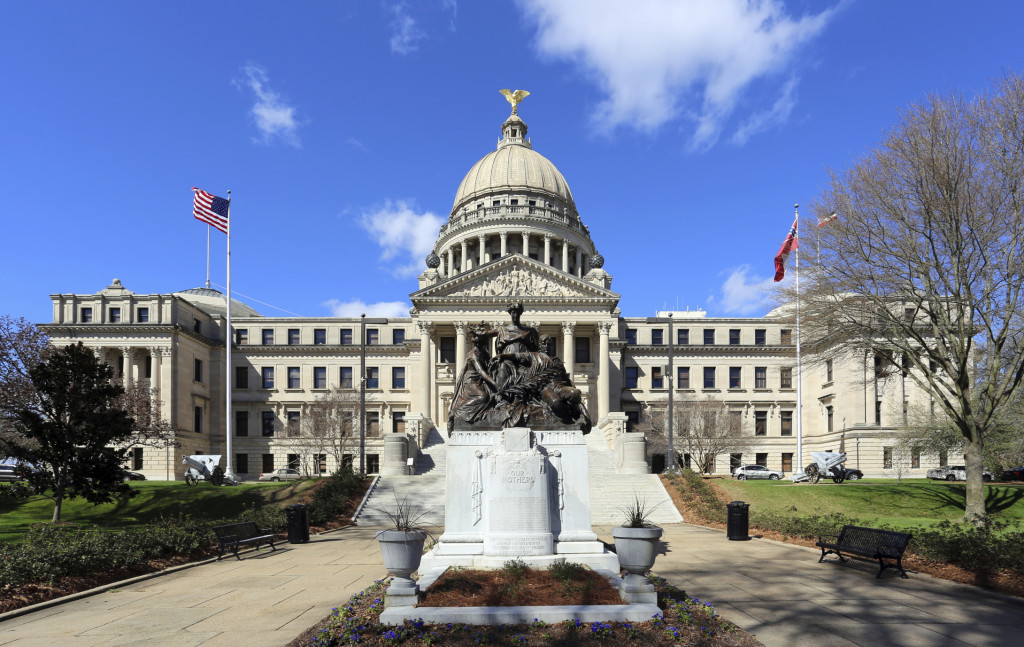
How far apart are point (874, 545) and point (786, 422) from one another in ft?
206

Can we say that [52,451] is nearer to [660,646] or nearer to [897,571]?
[660,646]

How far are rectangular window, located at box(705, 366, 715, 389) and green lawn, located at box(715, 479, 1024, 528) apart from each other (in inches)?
1572

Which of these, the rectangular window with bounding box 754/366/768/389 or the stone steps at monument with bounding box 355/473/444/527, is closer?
the stone steps at monument with bounding box 355/473/444/527

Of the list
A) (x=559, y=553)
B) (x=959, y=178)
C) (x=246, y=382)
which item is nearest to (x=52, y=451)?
(x=559, y=553)

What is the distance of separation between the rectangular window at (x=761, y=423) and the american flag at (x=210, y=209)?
5824cm

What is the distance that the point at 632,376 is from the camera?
7444 cm

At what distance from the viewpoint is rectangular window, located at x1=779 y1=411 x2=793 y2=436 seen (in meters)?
72.9

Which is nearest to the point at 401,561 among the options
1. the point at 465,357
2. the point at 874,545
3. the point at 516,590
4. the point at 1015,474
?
the point at 516,590

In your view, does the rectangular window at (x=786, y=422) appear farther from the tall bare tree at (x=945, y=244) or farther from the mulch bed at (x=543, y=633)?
the mulch bed at (x=543, y=633)

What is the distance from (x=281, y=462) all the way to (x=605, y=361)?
38.0 meters

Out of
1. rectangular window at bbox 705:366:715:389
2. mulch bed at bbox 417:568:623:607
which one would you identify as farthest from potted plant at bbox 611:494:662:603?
rectangular window at bbox 705:366:715:389

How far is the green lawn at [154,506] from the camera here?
28.0 meters

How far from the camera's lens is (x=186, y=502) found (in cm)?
3133

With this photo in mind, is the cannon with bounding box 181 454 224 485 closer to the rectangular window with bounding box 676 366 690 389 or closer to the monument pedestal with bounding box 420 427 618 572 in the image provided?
the monument pedestal with bounding box 420 427 618 572
